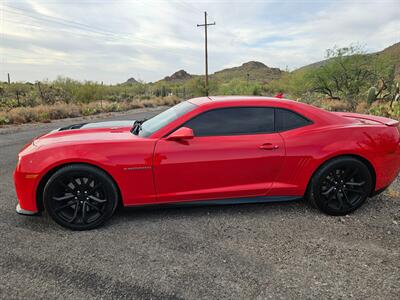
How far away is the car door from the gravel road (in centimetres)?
39

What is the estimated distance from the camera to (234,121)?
10.0 ft

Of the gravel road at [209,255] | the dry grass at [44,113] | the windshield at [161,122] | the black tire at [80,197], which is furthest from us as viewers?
the dry grass at [44,113]

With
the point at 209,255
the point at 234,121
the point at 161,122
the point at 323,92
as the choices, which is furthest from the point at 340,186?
the point at 323,92

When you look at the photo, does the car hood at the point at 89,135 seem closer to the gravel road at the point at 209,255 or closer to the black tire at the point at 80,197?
the black tire at the point at 80,197

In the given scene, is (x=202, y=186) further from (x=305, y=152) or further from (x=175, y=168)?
(x=305, y=152)

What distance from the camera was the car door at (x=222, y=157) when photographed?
2855mm

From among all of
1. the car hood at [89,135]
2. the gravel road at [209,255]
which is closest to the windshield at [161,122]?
the car hood at [89,135]

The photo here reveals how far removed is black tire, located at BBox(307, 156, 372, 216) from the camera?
10.2 ft

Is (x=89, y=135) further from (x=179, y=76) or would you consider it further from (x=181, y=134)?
(x=179, y=76)

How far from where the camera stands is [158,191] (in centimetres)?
291

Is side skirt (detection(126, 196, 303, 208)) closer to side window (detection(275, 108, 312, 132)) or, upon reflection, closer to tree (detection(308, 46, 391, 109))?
side window (detection(275, 108, 312, 132))

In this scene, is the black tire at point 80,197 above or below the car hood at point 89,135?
below

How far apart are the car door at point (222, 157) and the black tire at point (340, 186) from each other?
1.80 ft

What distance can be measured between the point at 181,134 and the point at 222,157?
1.69 feet
